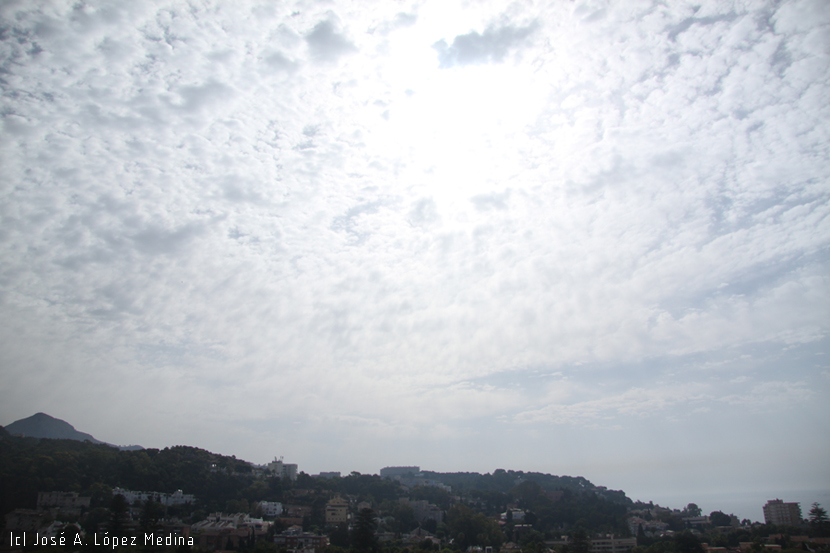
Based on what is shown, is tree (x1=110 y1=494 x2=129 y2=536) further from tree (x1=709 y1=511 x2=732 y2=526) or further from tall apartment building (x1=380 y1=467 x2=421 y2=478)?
tall apartment building (x1=380 y1=467 x2=421 y2=478)

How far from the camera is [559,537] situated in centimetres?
6075

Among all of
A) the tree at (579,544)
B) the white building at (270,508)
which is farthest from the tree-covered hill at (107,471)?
the tree at (579,544)

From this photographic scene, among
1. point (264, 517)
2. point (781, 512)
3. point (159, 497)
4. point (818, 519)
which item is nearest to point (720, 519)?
point (781, 512)

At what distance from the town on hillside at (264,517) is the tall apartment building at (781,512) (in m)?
0.14

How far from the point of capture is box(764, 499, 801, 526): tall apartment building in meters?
69.4

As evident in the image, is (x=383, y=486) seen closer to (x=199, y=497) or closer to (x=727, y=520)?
(x=199, y=497)

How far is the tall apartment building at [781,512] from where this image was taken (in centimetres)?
6944

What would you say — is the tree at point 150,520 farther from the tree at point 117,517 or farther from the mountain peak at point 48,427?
the mountain peak at point 48,427

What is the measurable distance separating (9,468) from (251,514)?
71.9ft

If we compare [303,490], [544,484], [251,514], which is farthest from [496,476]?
[251,514]

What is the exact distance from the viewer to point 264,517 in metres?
51.8

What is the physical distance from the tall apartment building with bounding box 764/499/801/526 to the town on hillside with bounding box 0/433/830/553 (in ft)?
0.47

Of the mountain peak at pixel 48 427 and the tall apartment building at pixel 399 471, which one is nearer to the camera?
the mountain peak at pixel 48 427

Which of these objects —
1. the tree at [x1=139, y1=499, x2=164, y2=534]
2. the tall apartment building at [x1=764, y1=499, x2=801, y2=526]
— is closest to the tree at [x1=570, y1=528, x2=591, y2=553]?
the tree at [x1=139, y1=499, x2=164, y2=534]
